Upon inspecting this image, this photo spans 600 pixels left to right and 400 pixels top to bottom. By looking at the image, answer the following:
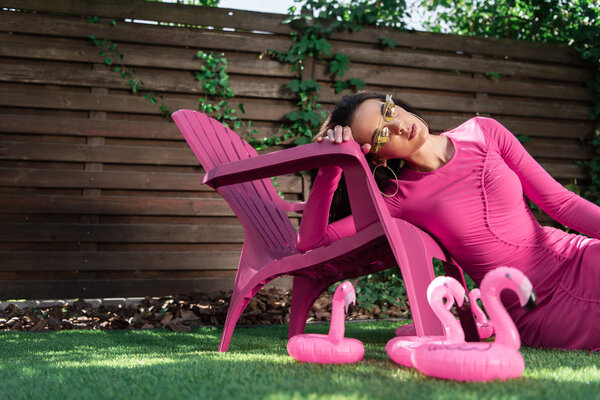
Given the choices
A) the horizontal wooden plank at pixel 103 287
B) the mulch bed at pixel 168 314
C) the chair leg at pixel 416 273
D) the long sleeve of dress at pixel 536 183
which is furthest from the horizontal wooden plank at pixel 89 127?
the chair leg at pixel 416 273

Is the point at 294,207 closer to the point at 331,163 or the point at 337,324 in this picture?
the point at 331,163

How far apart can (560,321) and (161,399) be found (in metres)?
1.34

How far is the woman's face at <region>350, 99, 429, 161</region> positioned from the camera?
5.46 feet

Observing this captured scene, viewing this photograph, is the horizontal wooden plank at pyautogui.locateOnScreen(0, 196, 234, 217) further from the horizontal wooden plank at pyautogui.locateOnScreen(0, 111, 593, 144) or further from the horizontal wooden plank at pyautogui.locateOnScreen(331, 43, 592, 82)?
the horizontal wooden plank at pyautogui.locateOnScreen(331, 43, 592, 82)

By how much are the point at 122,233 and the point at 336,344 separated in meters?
2.60

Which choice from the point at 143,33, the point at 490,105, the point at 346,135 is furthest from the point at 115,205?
the point at 490,105

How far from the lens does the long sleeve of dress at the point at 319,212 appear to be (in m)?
1.63

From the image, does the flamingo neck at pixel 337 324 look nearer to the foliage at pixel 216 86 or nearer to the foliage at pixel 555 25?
the foliage at pixel 216 86

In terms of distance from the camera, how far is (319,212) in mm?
1700

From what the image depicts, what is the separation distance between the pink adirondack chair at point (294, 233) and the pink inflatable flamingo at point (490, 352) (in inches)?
9.9

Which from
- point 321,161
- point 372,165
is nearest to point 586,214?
point 372,165

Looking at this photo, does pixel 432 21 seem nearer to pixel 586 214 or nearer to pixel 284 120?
pixel 284 120

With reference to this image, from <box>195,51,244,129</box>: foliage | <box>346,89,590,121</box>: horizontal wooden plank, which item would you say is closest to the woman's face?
<box>195,51,244,129</box>: foliage

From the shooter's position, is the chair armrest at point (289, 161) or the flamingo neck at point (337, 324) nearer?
the flamingo neck at point (337, 324)
